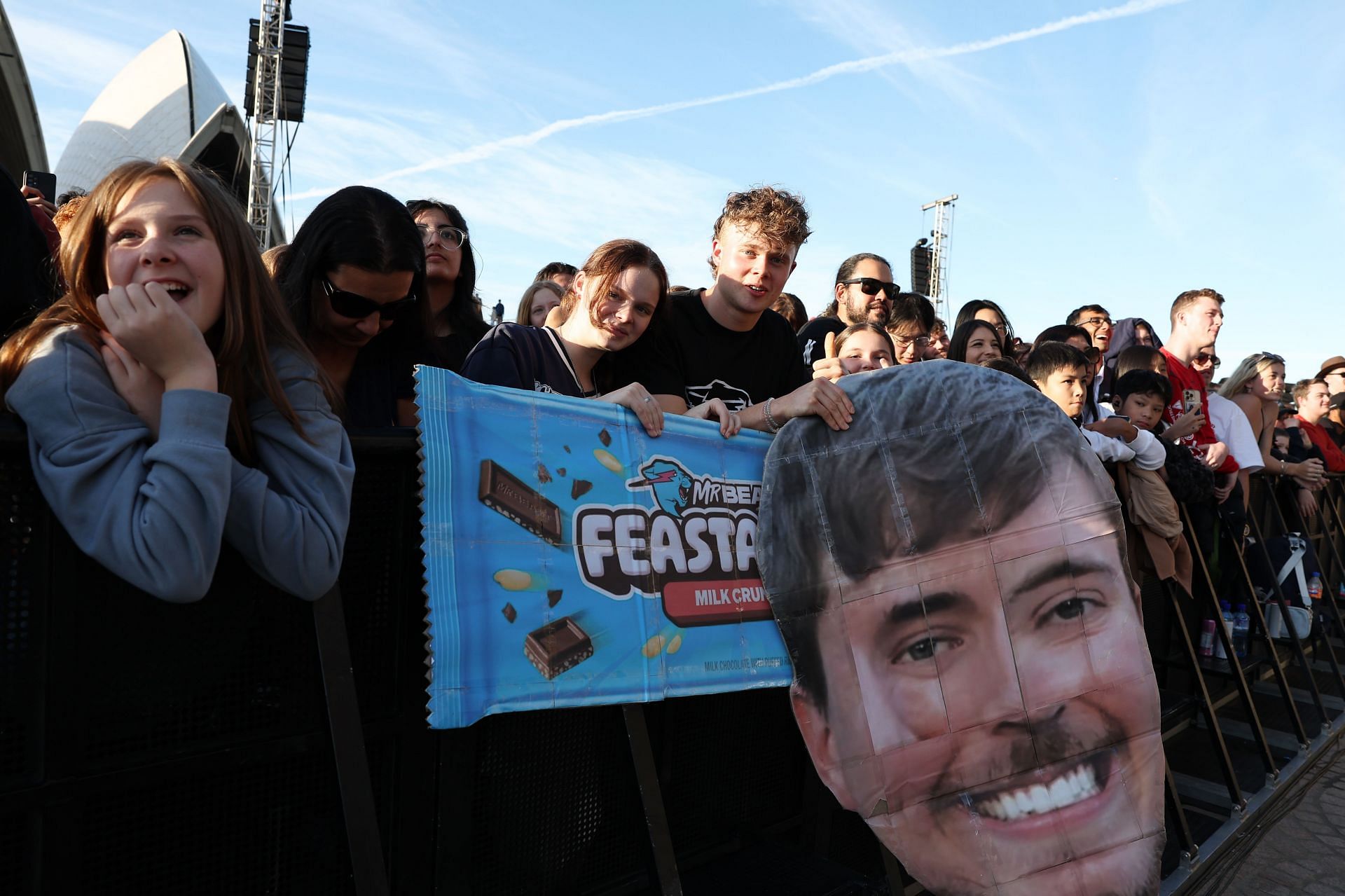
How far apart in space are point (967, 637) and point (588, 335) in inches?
54.4

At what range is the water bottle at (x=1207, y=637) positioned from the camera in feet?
16.5

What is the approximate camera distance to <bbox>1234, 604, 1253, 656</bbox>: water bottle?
5363 millimetres

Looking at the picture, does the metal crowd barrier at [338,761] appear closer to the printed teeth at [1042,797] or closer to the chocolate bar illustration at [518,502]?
the chocolate bar illustration at [518,502]

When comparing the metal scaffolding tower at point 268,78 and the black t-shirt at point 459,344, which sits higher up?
the metal scaffolding tower at point 268,78

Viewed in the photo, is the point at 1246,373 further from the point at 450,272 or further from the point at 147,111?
the point at 147,111

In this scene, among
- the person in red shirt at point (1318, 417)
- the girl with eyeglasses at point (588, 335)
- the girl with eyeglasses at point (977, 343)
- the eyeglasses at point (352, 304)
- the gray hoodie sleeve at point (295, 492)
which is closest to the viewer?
the gray hoodie sleeve at point (295, 492)

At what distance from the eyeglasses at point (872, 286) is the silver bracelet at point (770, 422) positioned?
2002 millimetres

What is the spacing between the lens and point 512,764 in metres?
1.84

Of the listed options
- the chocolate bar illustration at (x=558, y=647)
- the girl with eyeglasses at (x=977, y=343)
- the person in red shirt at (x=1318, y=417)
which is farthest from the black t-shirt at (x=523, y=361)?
the person in red shirt at (x=1318, y=417)

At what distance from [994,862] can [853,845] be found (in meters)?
0.49

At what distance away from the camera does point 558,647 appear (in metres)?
1.82

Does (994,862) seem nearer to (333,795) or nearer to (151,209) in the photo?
(333,795)

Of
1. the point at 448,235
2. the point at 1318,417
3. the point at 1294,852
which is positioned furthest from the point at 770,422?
the point at 1318,417

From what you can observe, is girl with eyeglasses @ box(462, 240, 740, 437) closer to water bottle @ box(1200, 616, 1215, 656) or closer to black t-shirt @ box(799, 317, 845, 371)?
black t-shirt @ box(799, 317, 845, 371)
